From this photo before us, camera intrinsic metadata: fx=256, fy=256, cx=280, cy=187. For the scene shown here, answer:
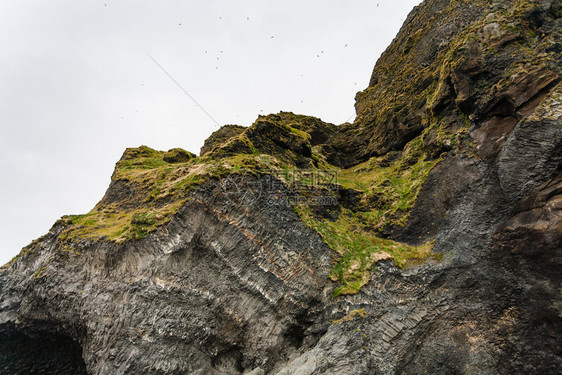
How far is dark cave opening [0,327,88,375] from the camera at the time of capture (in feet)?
43.7

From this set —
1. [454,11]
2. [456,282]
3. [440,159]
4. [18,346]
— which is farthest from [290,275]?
[454,11]

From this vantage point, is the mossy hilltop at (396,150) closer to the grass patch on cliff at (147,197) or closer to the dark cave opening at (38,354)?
the grass patch on cliff at (147,197)

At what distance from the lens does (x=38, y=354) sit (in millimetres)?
13828

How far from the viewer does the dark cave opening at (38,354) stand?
13312mm

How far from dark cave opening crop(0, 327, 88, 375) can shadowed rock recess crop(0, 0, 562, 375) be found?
0.09 metres

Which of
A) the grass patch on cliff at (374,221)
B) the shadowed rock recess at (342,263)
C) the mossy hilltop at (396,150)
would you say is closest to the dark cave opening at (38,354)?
the shadowed rock recess at (342,263)

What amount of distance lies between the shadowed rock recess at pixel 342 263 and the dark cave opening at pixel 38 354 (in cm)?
9

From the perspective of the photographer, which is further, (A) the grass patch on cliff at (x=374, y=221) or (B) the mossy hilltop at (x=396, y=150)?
(A) the grass patch on cliff at (x=374, y=221)

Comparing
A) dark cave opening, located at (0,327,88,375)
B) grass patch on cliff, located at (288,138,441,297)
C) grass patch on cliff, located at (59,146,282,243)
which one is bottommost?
grass patch on cliff, located at (288,138,441,297)

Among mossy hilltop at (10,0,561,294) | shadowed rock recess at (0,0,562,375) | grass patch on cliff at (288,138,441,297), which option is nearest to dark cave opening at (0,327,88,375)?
shadowed rock recess at (0,0,562,375)

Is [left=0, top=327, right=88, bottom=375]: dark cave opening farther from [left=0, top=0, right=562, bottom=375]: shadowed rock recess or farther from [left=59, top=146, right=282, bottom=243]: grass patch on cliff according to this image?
[left=59, top=146, right=282, bottom=243]: grass patch on cliff

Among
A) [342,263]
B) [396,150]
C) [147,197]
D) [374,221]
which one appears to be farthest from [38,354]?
[396,150]

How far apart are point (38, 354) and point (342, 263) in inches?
676

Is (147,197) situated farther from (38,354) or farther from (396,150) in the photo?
(396,150)
